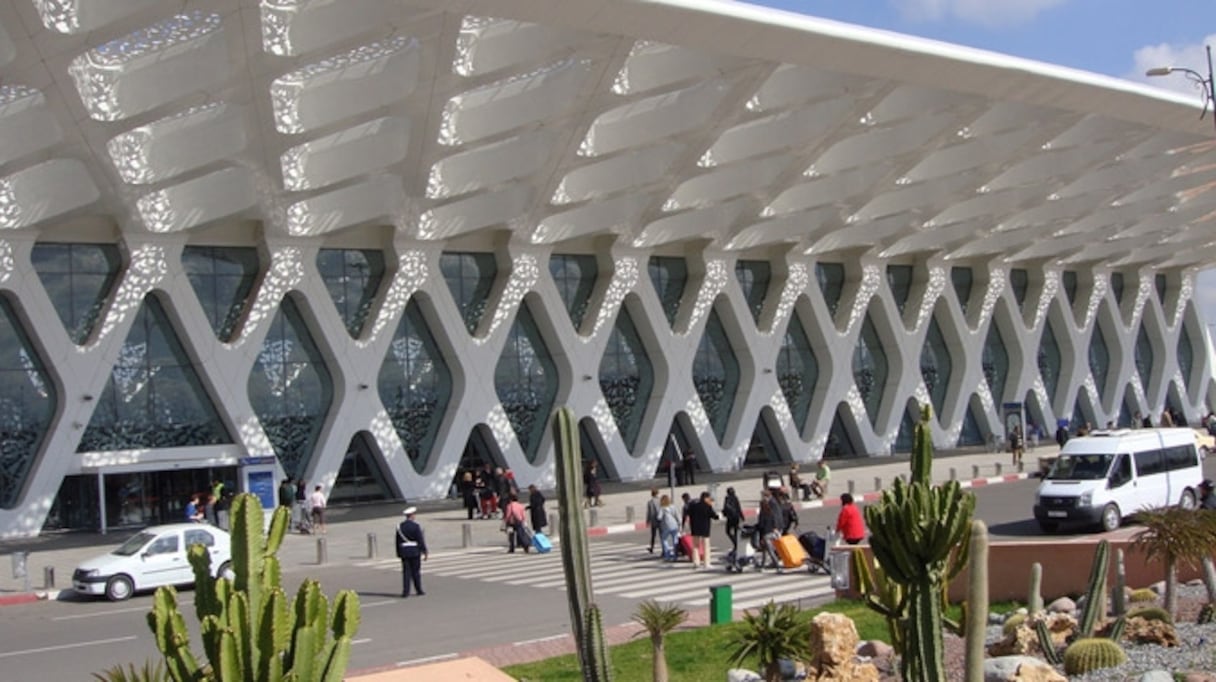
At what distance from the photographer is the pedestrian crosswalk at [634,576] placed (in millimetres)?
17578

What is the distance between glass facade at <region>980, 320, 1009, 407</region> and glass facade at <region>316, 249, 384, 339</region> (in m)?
27.7

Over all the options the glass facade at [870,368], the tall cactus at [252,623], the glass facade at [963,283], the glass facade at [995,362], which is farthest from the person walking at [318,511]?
the glass facade at [995,362]

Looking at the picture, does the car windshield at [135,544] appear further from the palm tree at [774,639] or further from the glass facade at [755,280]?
the glass facade at [755,280]

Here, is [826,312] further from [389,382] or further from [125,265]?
[125,265]

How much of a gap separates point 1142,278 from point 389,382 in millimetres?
39095

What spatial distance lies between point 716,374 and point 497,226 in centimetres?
1171

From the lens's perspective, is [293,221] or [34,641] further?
[293,221]

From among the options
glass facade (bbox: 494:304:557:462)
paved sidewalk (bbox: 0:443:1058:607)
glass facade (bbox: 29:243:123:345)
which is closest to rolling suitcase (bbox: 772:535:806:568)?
paved sidewalk (bbox: 0:443:1058:607)

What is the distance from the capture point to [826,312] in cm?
4794

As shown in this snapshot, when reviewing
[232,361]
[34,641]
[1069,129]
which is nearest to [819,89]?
[1069,129]

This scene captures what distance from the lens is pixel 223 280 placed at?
3534 cm

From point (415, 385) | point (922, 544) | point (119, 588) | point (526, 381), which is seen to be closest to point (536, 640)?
point (922, 544)

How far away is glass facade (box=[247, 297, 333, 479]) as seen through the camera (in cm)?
3597

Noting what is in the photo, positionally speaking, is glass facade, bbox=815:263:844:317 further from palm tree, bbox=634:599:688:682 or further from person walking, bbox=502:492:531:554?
palm tree, bbox=634:599:688:682
